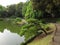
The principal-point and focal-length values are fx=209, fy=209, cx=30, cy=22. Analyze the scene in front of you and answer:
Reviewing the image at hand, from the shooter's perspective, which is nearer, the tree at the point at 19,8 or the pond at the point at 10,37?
the pond at the point at 10,37

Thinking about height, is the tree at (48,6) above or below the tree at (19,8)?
above

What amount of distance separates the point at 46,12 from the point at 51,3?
220cm

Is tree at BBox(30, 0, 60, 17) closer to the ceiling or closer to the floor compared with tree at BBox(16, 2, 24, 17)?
closer to the ceiling

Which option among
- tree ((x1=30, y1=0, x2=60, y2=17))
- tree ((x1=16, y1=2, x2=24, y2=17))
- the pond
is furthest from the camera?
tree ((x1=16, y1=2, x2=24, y2=17))

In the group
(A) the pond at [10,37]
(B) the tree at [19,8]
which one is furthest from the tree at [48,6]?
(B) the tree at [19,8]

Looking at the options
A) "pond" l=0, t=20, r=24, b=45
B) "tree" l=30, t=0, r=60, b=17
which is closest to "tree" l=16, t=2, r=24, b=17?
"tree" l=30, t=0, r=60, b=17

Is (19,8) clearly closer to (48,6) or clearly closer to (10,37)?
(48,6)

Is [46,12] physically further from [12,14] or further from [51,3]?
[12,14]

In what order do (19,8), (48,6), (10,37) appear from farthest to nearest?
1. (19,8)
2. (48,6)
3. (10,37)

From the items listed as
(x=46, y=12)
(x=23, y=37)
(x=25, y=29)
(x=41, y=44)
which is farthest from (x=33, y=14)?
(x=41, y=44)

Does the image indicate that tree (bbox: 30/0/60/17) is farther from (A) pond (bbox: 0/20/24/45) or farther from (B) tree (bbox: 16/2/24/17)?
(B) tree (bbox: 16/2/24/17)

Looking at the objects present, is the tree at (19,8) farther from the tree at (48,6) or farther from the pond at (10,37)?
the pond at (10,37)

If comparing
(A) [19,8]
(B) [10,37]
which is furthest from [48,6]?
(A) [19,8]

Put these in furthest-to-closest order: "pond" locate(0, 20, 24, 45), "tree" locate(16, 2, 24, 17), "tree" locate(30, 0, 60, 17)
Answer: "tree" locate(16, 2, 24, 17) → "tree" locate(30, 0, 60, 17) → "pond" locate(0, 20, 24, 45)
